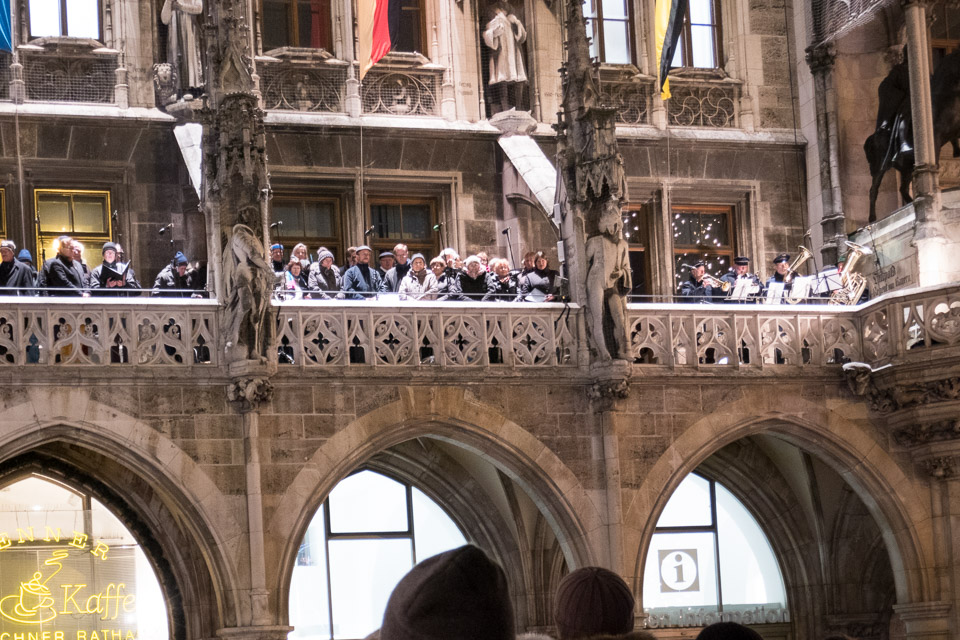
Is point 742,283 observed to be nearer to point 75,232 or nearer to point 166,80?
point 166,80

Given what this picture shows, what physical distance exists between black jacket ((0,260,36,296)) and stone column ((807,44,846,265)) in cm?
1000

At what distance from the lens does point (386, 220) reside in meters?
20.4

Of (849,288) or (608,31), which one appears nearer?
(849,288)

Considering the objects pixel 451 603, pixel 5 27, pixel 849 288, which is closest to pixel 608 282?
pixel 849 288

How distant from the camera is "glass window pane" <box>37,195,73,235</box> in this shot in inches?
749

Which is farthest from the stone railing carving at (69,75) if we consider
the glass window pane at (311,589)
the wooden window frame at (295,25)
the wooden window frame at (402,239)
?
the glass window pane at (311,589)

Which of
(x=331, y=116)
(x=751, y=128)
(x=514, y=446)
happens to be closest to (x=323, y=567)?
(x=514, y=446)

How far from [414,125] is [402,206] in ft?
3.28

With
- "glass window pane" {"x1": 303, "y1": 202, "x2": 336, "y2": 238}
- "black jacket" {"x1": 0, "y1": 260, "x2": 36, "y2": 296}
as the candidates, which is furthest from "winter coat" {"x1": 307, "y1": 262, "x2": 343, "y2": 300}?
"glass window pane" {"x1": 303, "y1": 202, "x2": 336, "y2": 238}

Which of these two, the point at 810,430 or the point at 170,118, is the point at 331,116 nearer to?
the point at 170,118

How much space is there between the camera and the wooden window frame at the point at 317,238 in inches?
782

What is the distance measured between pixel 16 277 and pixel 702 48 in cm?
1005

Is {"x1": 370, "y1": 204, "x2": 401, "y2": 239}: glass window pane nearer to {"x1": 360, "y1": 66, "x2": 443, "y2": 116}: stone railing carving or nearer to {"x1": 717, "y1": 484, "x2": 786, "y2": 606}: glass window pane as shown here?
{"x1": 360, "y1": 66, "x2": 443, "y2": 116}: stone railing carving

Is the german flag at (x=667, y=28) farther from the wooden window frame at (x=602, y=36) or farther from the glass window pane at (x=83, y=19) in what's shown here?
the glass window pane at (x=83, y=19)
